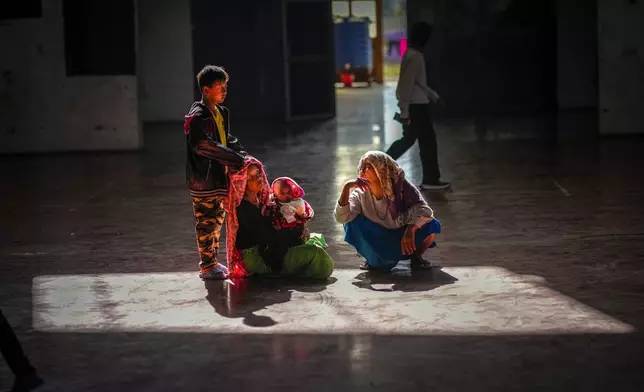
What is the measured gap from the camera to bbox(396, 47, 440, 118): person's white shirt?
38.1ft

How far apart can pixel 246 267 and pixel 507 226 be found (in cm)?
279

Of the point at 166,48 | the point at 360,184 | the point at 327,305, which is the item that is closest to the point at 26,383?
the point at 327,305

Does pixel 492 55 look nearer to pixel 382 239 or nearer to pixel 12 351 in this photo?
pixel 382 239

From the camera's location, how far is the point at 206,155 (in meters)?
7.33

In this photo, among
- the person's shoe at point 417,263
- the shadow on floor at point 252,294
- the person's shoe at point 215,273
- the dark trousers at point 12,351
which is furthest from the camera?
the person's shoe at point 417,263

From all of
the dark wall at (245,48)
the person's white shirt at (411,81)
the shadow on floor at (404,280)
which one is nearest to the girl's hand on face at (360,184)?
the shadow on floor at (404,280)

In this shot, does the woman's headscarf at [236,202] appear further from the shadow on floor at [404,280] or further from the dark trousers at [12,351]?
the dark trousers at [12,351]

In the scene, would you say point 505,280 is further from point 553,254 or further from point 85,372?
point 85,372

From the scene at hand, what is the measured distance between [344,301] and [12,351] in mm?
2317

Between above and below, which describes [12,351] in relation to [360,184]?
below

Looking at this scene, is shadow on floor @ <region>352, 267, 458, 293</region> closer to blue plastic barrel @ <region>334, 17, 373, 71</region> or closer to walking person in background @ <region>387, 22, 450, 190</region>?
walking person in background @ <region>387, 22, 450, 190</region>

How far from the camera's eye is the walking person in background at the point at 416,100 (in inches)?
457

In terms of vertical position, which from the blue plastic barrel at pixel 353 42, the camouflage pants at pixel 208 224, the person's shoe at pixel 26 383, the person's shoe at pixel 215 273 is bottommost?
the person's shoe at pixel 26 383

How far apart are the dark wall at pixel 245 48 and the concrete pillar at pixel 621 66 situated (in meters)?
8.24
